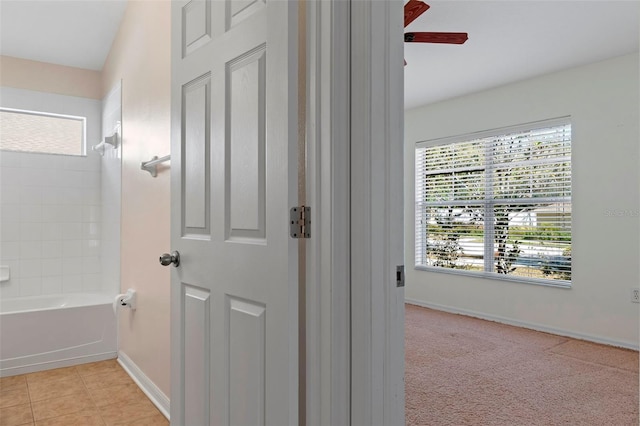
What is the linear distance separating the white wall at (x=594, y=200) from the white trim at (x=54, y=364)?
11.6ft

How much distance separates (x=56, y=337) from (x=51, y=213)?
1.21 meters

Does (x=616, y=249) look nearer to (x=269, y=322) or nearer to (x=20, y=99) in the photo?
(x=269, y=322)

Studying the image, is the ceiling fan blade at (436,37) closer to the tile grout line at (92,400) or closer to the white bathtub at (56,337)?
the tile grout line at (92,400)

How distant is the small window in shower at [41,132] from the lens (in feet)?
12.2

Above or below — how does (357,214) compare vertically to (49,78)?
below

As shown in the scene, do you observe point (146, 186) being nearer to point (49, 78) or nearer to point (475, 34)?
point (49, 78)

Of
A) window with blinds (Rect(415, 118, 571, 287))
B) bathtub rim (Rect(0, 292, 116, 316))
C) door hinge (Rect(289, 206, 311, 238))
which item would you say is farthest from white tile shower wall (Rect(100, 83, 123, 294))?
window with blinds (Rect(415, 118, 571, 287))

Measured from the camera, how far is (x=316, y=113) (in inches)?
47.1

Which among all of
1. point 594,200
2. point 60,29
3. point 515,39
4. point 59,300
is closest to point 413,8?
point 515,39

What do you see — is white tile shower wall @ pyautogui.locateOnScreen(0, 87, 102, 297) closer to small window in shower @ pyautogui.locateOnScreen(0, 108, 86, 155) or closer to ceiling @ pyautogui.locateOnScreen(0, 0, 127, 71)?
small window in shower @ pyautogui.locateOnScreen(0, 108, 86, 155)

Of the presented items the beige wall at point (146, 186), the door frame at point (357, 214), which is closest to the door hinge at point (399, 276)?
the door frame at point (357, 214)

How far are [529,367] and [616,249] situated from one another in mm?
1332

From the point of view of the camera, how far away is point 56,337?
3.12m

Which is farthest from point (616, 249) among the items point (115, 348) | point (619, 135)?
point (115, 348)
